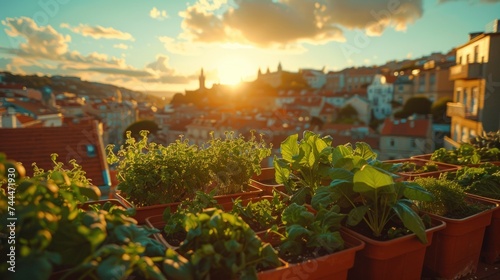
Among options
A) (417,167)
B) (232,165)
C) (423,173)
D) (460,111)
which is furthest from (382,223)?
(460,111)

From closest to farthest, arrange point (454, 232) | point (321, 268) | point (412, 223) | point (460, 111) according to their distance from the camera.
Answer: point (321, 268) → point (412, 223) → point (454, 232) → point (460, 111)

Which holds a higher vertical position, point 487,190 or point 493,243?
point 487,190

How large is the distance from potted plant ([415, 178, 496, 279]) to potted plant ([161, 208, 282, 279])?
35.4 inches

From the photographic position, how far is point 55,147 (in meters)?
10.9

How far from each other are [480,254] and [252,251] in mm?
1512

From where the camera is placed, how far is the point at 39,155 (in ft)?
33.7

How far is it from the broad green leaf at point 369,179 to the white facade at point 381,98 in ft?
174

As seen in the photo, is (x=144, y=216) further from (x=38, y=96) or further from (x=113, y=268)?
(x=38, y=96)

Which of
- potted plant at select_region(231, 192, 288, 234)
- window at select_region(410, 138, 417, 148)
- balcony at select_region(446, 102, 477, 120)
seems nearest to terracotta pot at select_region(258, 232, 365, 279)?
potted plant at select_region(231, 192, 288, 234)

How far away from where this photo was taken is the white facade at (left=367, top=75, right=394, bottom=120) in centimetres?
5150

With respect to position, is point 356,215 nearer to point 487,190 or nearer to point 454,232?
point 454,232

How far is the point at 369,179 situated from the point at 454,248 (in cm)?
60

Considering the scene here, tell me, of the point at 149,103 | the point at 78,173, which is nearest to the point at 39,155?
the point at 78,173

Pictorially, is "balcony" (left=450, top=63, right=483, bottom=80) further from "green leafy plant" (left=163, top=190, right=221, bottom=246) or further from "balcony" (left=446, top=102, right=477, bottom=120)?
"green leafy plant" (left=163, top=190, right=221, bottom=246)
